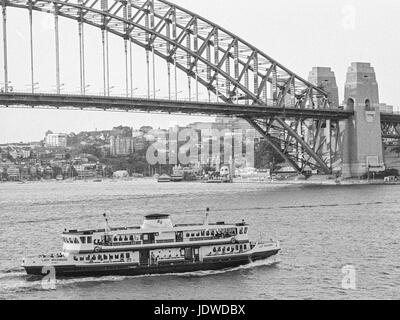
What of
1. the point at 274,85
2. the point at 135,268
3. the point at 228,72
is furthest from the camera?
the point at 274,85

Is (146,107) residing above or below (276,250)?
above

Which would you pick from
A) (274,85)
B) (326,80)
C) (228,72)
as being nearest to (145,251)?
(228,72)

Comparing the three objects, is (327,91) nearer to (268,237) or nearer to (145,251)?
(268,237)

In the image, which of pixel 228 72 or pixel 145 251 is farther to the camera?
pixel 228 72

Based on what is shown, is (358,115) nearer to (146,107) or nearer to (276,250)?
(146,107)
